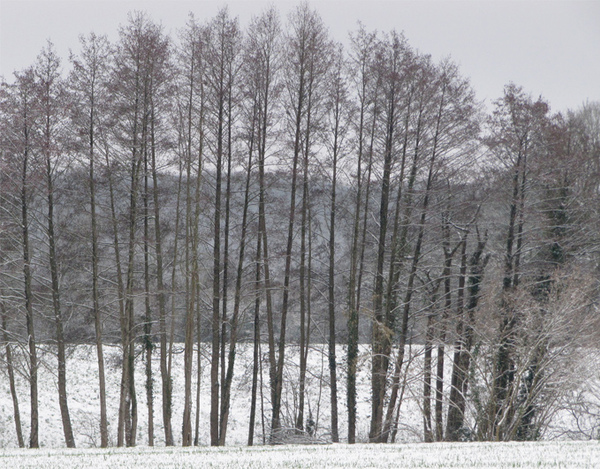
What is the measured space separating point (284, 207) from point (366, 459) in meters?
11.9

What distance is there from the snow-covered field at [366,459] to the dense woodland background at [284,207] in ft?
17.7

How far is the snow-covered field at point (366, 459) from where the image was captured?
946 centimetres

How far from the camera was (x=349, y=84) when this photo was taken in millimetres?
21688

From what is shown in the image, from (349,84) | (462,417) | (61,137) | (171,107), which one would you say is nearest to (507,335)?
(462,417)

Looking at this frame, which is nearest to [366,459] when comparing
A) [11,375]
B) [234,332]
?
[234,332]

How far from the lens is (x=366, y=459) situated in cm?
1034

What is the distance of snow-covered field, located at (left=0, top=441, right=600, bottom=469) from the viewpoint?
31.0 feet

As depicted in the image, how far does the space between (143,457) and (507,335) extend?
10642mm

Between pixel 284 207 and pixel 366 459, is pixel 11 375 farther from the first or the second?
pixel 366 459

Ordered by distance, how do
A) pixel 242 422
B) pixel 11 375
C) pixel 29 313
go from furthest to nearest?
pixel 242 422 → pixel 11 375 → pixel 29 313

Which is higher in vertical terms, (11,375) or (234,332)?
(234,332)

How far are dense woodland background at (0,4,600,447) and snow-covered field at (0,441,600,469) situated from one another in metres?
5.40

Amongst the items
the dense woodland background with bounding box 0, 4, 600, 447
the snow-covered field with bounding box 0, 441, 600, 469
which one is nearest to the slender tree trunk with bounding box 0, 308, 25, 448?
the dense woodland background with bounding box 0, 4, 600, 447

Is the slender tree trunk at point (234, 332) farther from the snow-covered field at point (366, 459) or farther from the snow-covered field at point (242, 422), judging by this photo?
the snow-covered field at point (366, 459)
